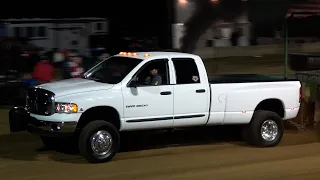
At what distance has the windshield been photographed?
9.42 m

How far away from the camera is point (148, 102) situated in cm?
925

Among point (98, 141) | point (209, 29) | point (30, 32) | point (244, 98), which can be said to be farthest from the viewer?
point (209, 29)

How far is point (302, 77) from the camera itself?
497 inches

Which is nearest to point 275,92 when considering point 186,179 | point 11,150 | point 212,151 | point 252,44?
point 212,151

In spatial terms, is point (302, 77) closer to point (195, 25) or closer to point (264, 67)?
point (264, 67)

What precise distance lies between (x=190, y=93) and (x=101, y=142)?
6.27 ft

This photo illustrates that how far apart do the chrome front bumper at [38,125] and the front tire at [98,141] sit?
0.26 meters

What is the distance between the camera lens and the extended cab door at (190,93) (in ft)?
31.4

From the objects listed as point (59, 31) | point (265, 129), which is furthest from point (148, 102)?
point (59, 31)

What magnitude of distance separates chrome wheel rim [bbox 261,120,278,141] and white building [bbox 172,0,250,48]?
15831mm

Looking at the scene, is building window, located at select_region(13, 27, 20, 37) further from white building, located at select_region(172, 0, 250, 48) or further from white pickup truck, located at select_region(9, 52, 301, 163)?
white pickup truck, located at select_region(9, 52, 301, 163)

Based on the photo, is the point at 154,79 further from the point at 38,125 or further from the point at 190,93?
the point at 38,125

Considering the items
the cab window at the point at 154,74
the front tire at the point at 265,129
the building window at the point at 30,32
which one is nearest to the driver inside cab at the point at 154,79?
the cab window at the point at 154,74

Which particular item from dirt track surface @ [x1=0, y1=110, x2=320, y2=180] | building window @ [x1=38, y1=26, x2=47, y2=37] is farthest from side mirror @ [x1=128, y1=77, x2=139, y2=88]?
building window @ [x1=38, y1=26, x2=47, y2=37]
